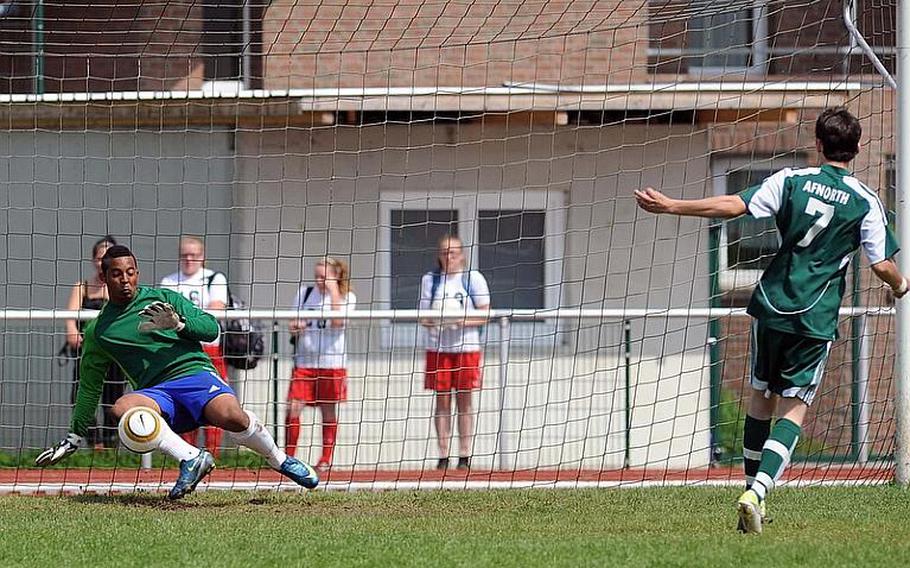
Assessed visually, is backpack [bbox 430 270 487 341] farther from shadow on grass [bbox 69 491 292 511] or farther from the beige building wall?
shadow on grass [bbox 69 491 292 511]

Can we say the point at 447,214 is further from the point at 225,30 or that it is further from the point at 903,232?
the point at 903,232

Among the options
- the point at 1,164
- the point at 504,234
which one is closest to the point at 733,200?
the point at 504,234

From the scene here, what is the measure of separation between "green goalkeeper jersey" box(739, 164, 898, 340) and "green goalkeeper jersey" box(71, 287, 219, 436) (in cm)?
311

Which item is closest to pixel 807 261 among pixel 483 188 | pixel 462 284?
pixel 462 284

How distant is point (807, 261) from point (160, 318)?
129 inches

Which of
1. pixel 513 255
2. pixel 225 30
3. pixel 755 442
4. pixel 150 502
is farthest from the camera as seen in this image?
pixel 513 255

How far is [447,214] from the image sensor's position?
505 inches

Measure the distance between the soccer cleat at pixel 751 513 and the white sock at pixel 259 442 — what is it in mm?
2849

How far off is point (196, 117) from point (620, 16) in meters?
3.76

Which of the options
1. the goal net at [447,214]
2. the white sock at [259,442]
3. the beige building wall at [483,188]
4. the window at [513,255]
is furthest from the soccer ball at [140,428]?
the window at [513,255]

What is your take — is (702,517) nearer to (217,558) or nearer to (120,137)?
(217,558)

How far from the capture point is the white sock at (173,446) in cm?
782

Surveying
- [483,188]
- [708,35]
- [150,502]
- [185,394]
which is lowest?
[150,502]

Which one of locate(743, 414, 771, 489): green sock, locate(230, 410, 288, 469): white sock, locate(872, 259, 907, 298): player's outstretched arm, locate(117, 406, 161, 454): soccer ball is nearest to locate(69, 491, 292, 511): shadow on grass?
locate(230, 410, 288, 469): white sock
